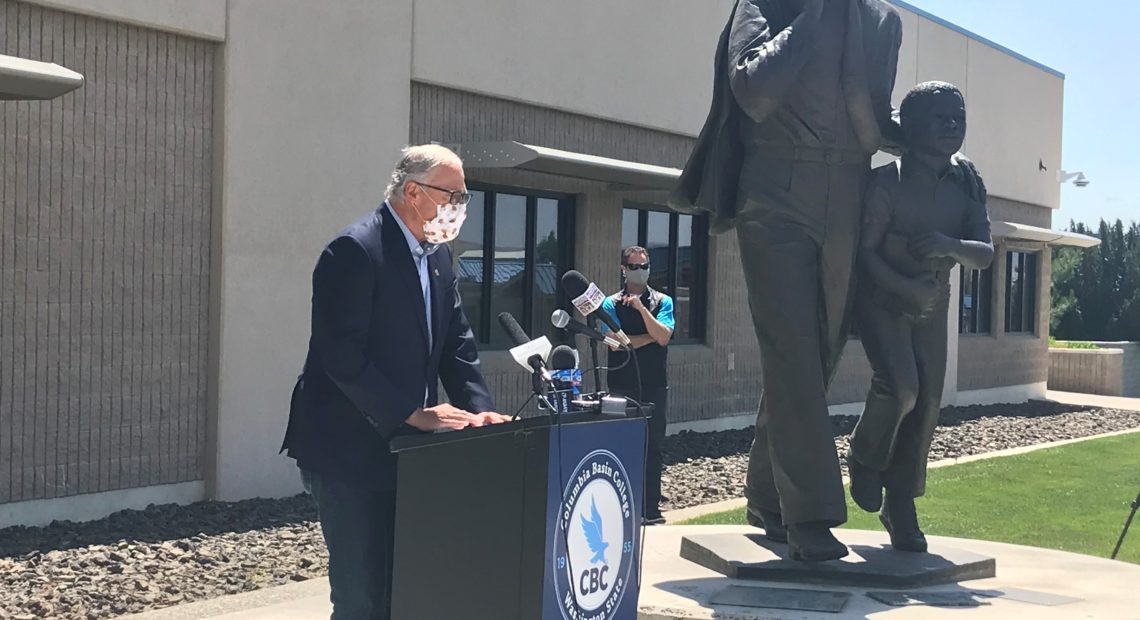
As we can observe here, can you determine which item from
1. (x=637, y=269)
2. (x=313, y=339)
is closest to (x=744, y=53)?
(x=313, y=339)

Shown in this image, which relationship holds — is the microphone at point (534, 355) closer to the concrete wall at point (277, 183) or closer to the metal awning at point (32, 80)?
the metal awning at point (32, 80)

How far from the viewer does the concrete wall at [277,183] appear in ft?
33.8

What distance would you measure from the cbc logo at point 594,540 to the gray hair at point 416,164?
3.26 feet

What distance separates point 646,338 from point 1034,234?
14876 millimetres

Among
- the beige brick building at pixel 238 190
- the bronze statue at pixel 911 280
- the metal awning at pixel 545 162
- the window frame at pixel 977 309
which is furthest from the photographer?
the window frame at pixel 977 309

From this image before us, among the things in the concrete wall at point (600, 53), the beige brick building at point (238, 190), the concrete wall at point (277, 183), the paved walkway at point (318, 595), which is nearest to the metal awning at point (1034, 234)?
the concrete wall at point (600, 53)

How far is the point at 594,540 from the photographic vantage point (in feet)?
13.0

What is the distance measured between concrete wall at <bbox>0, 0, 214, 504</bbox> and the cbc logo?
20.3 feet

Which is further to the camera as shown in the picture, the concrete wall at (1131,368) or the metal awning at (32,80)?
the concrete wall at (1131,368)

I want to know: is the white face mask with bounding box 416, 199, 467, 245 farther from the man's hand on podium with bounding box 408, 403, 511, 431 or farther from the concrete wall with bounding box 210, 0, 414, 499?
the concrete wall with bounding box 210, 0, 414, 499

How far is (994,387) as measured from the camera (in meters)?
24.0

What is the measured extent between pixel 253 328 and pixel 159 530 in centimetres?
199

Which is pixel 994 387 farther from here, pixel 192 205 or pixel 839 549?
pixel 839 549

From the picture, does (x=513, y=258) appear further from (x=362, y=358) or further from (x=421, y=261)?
(x=362, y=358)
